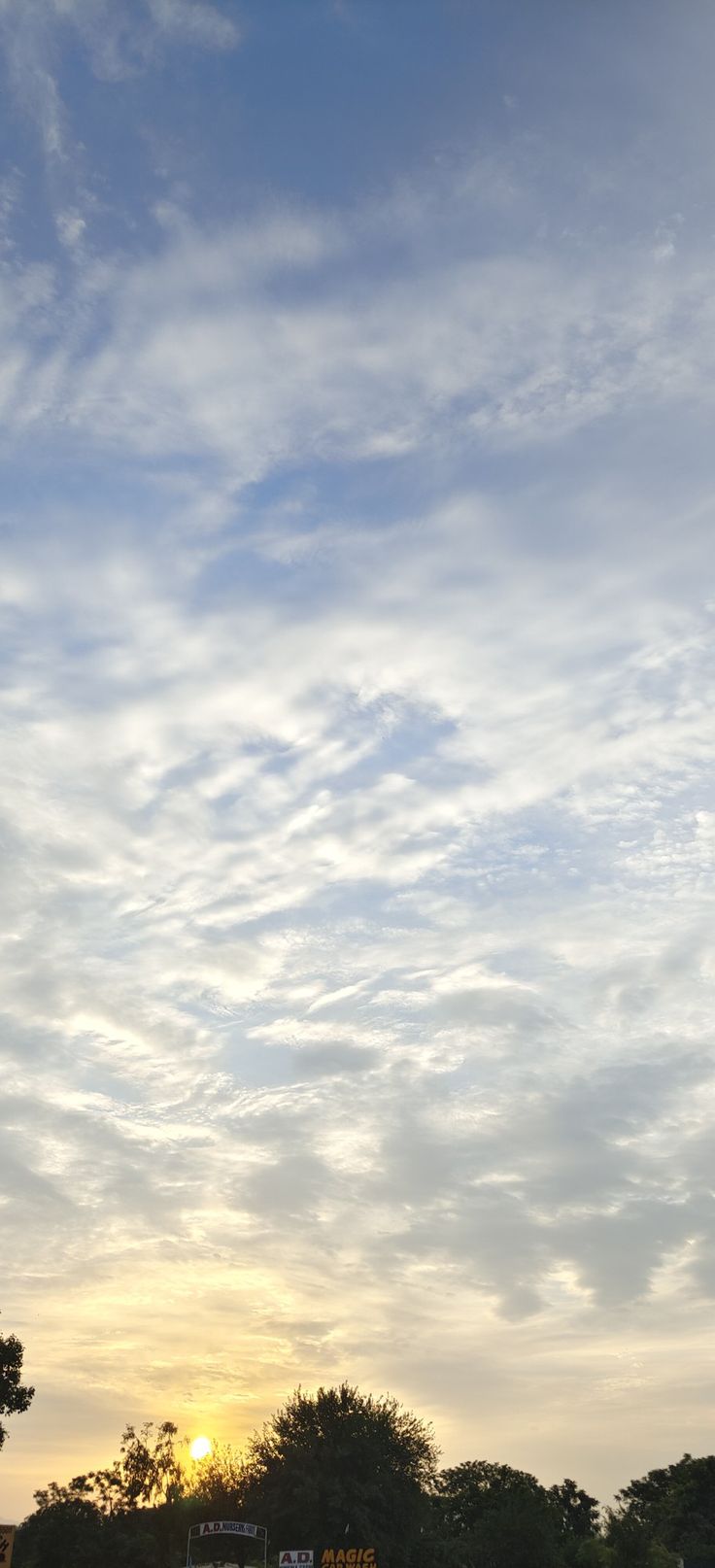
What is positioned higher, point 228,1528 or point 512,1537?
point 228,1528

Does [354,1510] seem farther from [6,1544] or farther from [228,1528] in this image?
[6,1544]

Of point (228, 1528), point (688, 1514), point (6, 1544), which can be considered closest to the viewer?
point (6, 1544)

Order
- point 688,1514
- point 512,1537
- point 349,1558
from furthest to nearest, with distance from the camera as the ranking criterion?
point 688,1514
point 512,1537
point 349,1558

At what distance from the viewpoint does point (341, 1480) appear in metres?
82.2

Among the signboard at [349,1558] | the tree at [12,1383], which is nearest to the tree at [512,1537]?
the signboard at [349,1558]

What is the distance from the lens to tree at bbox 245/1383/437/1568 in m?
80.5

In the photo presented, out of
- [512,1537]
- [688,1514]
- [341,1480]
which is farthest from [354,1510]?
[688,1514]

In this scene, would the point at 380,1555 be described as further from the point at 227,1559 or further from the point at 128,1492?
the point at 128,1492

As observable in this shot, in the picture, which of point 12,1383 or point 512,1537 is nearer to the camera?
point 12,1383

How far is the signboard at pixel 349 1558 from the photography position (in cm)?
7100

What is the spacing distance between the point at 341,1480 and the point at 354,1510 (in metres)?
2.47

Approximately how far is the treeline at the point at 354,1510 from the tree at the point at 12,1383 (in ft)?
88.8

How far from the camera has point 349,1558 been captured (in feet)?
235

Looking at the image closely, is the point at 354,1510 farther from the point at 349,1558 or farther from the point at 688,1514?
the point at 688,1514
